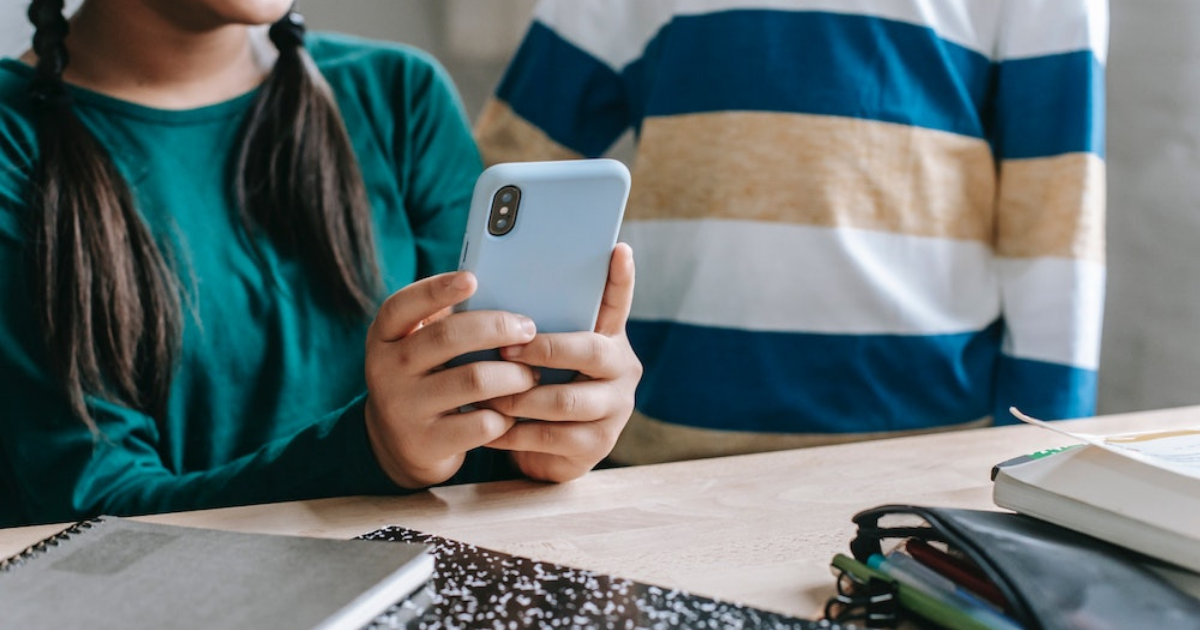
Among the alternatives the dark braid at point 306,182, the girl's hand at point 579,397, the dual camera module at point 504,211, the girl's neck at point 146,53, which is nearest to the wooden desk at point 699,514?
the girl's hand at point 579,397

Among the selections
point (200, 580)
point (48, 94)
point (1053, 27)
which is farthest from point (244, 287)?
point (1053, 27)

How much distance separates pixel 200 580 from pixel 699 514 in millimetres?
300

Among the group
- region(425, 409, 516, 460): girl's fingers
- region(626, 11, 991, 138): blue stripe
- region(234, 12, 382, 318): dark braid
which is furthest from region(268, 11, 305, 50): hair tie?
region(425, 409, 516, 460): girl's fingers

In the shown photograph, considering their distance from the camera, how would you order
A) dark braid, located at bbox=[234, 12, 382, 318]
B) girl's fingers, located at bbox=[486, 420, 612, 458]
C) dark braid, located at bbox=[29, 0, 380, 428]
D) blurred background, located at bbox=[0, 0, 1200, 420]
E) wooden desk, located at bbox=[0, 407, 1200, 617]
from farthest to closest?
blurred background, located at bbox=[0, 0, 1200, 420] < dark braid, located at bbox=[234, 12, 382, 318] < dark braid, located at bbox=[29, 0, 380, 428] < girl's fingers, located at bbox=[486, 420, 612, 458] < wooden desk, located at bbox=[0, 407, 1200, 617]

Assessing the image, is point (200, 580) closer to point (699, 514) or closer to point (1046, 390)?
point (699, 514)

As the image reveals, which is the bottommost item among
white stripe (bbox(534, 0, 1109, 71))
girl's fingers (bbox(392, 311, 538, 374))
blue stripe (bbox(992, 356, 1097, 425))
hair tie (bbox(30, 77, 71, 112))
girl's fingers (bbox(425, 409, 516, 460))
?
blue stripe (bbox(992, 356, 1097, 425))

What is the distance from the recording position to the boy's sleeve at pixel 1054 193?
1.00 metres

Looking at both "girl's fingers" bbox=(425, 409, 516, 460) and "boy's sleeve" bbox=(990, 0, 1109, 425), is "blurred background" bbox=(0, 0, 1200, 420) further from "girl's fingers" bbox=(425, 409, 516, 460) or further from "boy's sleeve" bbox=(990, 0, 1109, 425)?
"girl's fingers" bbox=(425, 409, 516, 460)

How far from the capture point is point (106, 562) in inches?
18.8

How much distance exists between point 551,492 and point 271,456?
0.67ft

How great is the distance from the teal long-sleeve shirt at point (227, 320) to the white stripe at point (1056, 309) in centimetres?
57

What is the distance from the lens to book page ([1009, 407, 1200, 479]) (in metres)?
0.52

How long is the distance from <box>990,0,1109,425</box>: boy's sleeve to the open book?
1.52 ft

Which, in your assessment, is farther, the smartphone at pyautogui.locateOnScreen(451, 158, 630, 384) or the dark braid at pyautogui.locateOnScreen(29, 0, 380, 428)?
the dark braid at pyautogui.locateOnScreen(29, 0, 380, 428)
